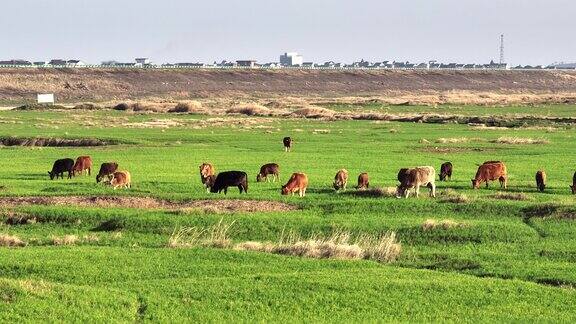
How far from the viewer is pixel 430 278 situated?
23.2 m

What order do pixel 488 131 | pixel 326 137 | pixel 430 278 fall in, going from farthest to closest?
pixel 488 131 → pixel 326 137 → pixel 430 278

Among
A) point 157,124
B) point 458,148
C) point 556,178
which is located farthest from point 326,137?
point 556,178

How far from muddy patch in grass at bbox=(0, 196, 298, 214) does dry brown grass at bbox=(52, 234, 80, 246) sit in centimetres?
526

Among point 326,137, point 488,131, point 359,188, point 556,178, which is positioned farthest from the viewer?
point 488,131

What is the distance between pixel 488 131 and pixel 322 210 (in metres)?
48.1

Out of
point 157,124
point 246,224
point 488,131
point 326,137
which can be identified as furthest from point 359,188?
point 157,124

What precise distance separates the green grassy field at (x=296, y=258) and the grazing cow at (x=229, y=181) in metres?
0.68

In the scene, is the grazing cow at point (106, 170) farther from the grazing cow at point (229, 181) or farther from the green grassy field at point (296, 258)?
the grazing cow at point (229, 181)

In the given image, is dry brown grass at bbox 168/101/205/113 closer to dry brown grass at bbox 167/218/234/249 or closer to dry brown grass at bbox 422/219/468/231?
dry brown grass at bbox 167/218/234/249

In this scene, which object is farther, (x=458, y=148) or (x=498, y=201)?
(x=458, y=148)

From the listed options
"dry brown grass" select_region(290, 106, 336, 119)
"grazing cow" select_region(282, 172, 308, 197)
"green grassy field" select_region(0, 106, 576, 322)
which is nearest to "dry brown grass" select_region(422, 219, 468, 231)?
"green grassy field" select_region(0, 106, 576, 322)

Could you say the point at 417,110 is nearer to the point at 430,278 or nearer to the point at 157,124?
the point at 157,124

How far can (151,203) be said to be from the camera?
115ft

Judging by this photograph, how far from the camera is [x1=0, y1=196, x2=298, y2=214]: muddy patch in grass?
3344 centimetres
